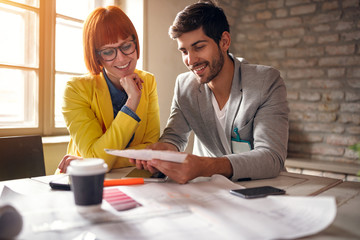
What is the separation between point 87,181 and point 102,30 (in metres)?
0.93

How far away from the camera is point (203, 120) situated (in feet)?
4.99

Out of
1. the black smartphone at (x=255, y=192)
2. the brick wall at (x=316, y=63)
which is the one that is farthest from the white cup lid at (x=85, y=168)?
the brick wall at (x=316, y=63)

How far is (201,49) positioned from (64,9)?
1372mm

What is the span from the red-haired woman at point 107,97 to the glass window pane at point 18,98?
81 centimetres

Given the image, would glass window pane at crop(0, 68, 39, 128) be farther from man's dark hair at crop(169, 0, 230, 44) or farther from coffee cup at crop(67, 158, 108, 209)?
coffee cup at crop(67, 158, 108, 209)

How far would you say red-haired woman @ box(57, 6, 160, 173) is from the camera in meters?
1.28

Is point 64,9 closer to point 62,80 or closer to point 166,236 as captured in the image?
point 62,80

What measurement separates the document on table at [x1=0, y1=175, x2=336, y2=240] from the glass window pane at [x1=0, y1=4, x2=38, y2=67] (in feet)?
5.10

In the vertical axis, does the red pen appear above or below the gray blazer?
below

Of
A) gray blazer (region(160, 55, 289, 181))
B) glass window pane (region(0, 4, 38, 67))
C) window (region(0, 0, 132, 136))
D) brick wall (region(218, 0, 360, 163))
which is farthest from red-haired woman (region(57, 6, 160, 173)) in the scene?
brick wall (region(218, 0, 360, 163))

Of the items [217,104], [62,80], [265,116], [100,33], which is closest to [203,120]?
[217,104]

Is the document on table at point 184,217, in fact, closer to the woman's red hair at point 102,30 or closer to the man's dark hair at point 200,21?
the woman's red hair at point 102,30

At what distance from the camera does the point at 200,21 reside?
145 centimetres

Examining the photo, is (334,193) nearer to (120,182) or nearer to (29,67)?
(120,182)
